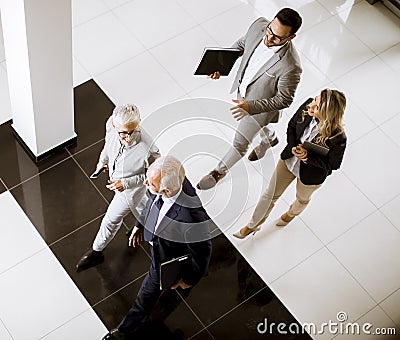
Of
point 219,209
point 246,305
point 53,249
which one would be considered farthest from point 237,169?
point 53,249

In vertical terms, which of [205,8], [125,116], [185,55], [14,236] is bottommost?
[14,236]

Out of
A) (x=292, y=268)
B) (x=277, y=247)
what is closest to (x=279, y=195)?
(x=277, y=247)

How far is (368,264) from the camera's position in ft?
17.5

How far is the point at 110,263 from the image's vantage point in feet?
16.8

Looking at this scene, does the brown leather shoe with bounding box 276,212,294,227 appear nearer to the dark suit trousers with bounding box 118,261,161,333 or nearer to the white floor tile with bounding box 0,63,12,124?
the dark suit trousers with bounding box 118,261,161,333

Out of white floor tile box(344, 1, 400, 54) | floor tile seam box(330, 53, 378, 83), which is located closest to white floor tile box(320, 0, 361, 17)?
white floor tile box(344, 1, 400, 54)

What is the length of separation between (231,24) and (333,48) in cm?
90

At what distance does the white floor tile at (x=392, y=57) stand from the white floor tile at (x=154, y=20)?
1.66 metres

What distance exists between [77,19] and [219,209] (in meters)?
2.11

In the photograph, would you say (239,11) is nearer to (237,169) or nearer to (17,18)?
(237,169)

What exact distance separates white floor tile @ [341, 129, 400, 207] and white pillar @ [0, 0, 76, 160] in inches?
85.4

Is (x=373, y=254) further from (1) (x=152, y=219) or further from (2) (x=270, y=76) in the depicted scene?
(1) (x=152, y=219)

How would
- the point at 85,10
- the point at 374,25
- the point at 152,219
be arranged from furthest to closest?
the point at 374,25 → the point at 85,10 → the point at 152,219

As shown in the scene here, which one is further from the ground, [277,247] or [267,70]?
[267,70]
